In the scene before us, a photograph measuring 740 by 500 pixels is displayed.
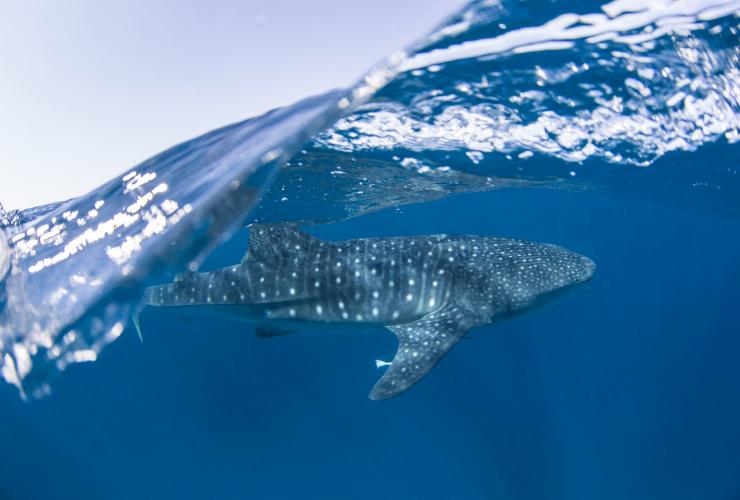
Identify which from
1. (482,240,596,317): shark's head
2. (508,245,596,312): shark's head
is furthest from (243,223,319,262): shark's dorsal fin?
(508,245,596,312): shark's head

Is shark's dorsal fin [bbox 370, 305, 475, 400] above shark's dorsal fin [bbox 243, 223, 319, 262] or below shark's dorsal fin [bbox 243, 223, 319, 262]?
below

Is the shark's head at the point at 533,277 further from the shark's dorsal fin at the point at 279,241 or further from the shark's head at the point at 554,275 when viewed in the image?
the shark's dorsal fin at the point at 279,241

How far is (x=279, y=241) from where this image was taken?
8273 mm

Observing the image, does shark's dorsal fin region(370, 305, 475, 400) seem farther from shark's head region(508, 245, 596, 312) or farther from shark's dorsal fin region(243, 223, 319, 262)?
shark's dorsal fin region(243, 223, 319, 262)

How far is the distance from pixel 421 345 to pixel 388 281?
1.67m

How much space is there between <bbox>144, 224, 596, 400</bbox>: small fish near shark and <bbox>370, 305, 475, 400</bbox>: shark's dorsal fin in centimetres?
3

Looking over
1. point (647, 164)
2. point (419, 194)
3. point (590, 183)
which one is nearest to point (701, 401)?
point (590, 183)

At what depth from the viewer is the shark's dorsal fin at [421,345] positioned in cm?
583

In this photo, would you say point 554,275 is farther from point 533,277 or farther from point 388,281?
point 388,281

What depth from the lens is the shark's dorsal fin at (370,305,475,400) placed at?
5.83 metres

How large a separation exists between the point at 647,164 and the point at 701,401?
2548 centimetres

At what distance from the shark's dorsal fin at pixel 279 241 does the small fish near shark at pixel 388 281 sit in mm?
19

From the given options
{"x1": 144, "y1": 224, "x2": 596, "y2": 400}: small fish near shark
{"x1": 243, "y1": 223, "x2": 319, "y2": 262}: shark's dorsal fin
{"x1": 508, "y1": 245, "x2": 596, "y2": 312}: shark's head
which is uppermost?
{"x1": 243, "y1": 223, "x2": 319, "y2": 262}: shark's dorsal fin

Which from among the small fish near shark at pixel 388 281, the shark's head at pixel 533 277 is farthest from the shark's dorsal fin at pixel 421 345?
the shark's head at pixel 533 277
